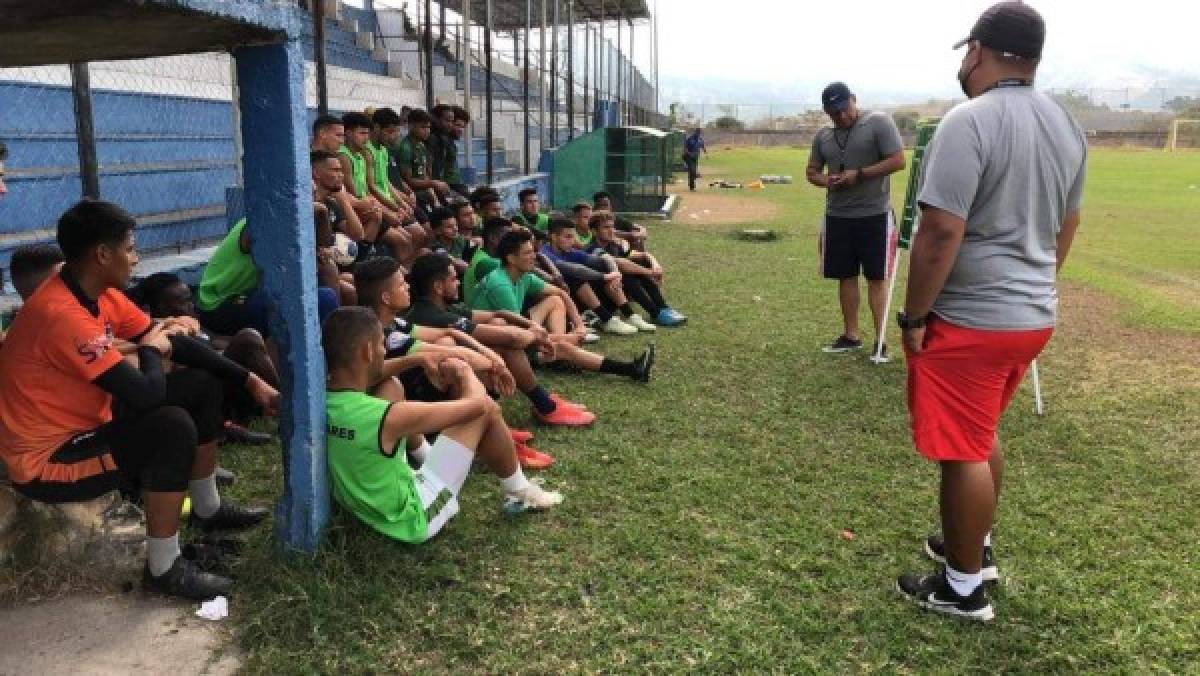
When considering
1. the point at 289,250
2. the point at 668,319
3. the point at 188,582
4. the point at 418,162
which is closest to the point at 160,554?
the point at 188,582

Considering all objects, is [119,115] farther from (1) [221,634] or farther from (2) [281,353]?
(1) [221,634]

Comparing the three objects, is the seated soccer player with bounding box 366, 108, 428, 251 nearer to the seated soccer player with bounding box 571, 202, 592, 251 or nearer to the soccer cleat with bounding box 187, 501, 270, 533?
the seated soccer player with bounding box 571, 202, 592, 251

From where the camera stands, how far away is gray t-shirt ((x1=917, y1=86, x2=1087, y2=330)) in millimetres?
2814

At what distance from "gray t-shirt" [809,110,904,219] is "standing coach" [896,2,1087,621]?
11.3 ft

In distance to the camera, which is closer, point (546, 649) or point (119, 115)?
point (546, 649)

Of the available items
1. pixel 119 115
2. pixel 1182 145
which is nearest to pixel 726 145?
pixel 1182 145

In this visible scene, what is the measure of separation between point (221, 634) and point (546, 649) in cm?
102

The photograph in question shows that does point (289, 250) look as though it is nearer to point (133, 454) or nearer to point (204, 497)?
point (133, 454)

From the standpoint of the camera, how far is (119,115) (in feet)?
24.0

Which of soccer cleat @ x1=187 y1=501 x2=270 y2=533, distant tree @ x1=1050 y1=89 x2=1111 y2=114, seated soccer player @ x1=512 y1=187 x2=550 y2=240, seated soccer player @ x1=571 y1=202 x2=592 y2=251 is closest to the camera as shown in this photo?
soccer cleat @ x1=187 y1=501 x2=270 y2=533

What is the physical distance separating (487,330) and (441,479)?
142 centimetres

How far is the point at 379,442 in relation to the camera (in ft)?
10.5

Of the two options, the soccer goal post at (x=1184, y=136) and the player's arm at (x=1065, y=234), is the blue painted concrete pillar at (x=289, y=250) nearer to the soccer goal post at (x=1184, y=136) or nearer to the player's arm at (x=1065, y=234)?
the player's arm at (x=1065, y=234)

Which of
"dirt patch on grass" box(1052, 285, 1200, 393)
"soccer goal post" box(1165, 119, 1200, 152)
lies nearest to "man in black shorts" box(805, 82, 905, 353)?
"dirt patch on grass" box(1052, 285, 1200, 393)
